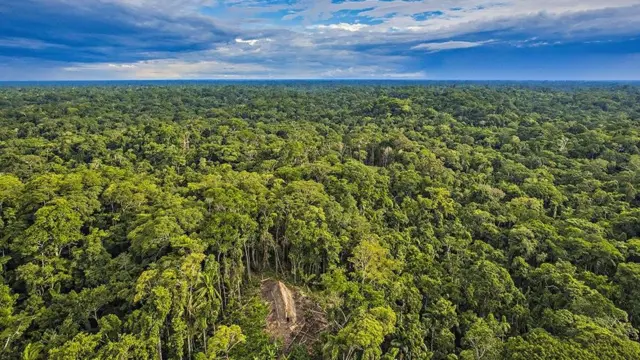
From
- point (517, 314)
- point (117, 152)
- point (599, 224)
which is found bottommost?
point (517, 314)

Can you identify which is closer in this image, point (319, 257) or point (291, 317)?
point (291, 317)

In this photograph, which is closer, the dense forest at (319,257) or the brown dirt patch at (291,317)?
the dense forest at (319,257)

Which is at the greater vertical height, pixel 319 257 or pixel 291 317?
pixel 319 257

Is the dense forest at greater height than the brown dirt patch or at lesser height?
greater

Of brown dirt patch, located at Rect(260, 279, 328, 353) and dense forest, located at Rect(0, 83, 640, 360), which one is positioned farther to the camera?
brown dirt patch, located at Rect(260, 279, 328, 353)

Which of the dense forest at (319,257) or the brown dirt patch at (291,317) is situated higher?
the dense forest at (319,257)

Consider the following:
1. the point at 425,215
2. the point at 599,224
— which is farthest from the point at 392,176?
the point at 599,224

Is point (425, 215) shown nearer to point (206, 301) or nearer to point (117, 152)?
point (206, 301)

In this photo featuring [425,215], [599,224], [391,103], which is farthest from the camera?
[391,103]
